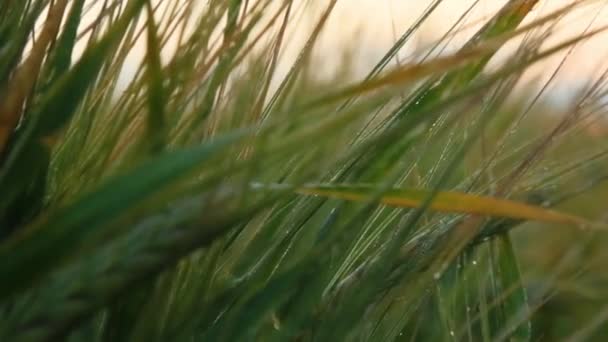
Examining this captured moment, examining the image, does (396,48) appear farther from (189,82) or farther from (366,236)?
(189,82)

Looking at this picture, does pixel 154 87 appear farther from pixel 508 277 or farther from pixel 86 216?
pixel 508 277

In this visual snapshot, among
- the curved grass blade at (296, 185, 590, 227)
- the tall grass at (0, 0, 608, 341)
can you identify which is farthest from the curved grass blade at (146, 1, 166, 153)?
the curved grass blade at (296, 185, 590, 227)

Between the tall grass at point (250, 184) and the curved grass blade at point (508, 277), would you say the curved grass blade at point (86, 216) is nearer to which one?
the tall grass at point (250, 184)

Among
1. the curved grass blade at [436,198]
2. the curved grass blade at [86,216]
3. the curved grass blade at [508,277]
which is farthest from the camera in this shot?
the curved grass blade at [508,277]

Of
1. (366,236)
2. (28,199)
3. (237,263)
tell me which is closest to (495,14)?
(366,236)

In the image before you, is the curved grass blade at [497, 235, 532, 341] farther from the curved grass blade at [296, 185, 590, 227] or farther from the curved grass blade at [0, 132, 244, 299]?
the curved grass blade at [0, 132, 244, 299]

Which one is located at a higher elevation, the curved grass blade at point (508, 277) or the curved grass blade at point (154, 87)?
the curved grass blade at point (154, 87)

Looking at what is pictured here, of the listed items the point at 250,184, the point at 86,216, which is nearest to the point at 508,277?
the point at 250,184

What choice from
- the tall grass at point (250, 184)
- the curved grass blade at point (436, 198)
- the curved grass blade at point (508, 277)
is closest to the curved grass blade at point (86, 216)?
the tall grass at point (250, 184)
